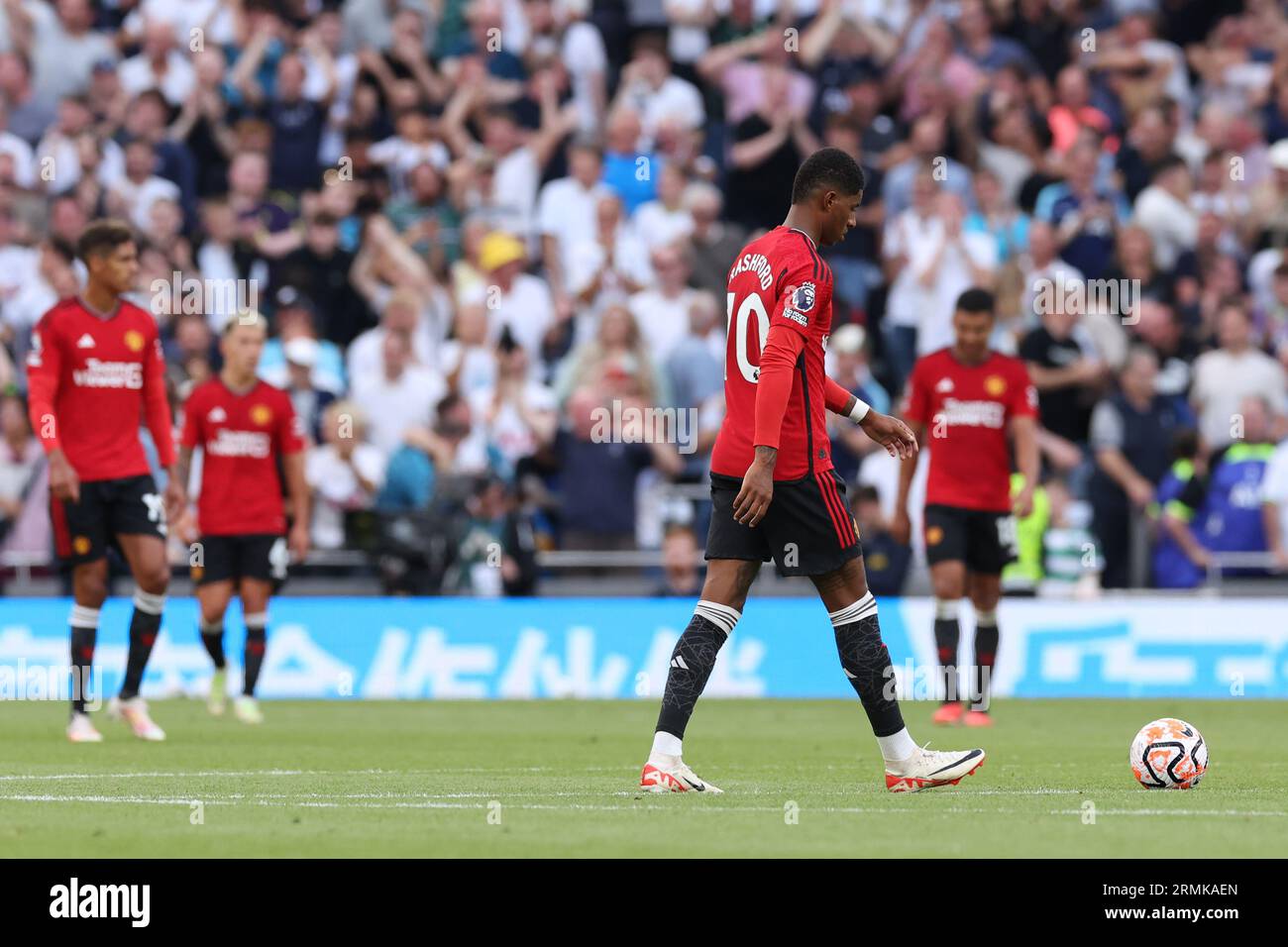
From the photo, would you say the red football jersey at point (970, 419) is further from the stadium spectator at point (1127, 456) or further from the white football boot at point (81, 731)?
the white football boot at point (81, 731)

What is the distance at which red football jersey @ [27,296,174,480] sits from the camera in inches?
545

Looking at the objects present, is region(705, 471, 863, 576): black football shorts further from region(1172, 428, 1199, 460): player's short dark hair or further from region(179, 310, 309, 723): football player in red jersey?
region(1172, 428, 1199, 460): player's short dark hair

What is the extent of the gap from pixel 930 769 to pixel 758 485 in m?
1.56

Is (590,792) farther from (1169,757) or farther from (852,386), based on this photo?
(852,386)

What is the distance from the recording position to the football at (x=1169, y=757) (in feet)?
34.0

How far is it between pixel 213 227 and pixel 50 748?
9.70m

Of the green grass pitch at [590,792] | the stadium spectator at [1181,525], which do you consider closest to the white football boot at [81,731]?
the green grass pitch at [590,792]

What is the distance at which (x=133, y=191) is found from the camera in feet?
73.5

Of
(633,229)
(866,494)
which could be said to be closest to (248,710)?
(866,494)

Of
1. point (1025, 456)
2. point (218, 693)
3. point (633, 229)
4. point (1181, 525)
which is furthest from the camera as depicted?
point (633, 229)

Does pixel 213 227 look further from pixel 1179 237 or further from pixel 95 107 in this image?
pixel 1179 237

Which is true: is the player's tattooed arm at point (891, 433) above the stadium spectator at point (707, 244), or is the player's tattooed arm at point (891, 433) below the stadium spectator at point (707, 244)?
below

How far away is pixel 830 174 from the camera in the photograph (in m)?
9.88

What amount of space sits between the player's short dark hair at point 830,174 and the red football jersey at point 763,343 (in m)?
0.20
